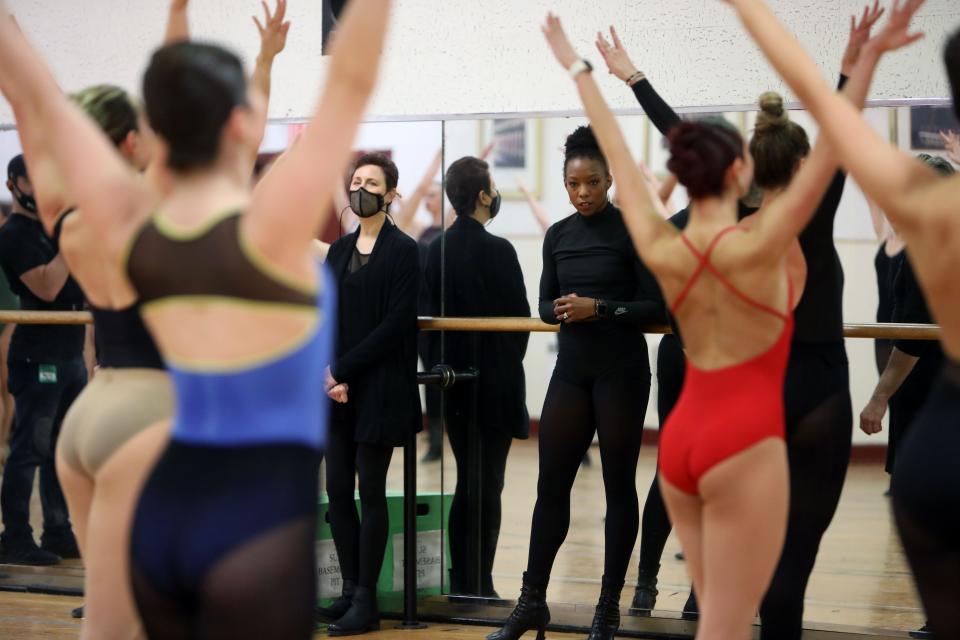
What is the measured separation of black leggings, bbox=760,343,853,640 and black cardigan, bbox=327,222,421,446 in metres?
1.66

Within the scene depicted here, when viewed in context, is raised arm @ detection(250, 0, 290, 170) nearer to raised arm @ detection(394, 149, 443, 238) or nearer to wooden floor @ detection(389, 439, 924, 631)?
raised arm @ detection(394, 149, 443, 238)

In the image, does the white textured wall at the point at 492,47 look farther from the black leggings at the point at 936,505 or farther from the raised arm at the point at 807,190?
the black leggings at the point at 936,505

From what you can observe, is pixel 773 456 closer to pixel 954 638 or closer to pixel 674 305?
pixel 674 305

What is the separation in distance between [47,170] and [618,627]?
7.72 feet

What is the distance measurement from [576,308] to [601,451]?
45 cm

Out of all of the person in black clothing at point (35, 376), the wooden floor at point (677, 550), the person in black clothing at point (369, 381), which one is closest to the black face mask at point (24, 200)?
the person in black clothing at point (35, 376)

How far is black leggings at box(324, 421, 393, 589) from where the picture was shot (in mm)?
4203

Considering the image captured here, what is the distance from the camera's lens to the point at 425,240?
449cm

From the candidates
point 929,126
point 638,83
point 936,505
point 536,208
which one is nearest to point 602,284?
point 536,208

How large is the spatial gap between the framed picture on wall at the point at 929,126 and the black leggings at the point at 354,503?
80.2 inches

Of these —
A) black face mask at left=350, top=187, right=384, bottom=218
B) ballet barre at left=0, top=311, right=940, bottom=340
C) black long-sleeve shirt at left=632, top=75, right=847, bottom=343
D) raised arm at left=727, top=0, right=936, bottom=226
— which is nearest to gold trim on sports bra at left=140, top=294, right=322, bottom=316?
raised arm at left=727, top=0, right=936, bottom=226

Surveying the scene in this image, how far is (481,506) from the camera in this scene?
4.50 metres

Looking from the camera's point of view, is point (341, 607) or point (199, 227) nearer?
point (199, 227)

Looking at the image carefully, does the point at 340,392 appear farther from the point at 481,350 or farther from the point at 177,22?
the point at 177,22
